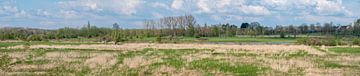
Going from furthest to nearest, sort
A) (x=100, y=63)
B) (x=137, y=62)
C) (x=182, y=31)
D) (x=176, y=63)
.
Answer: (x=182, y=31) → (x=137, y=62) → (x=176, y=63) → (x=100, y=63)

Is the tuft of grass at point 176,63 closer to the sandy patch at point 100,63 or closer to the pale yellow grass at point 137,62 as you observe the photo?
the pale yellow grass at point 137,62

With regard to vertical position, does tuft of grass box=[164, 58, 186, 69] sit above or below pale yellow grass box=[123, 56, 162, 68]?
below

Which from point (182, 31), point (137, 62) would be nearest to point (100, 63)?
point (137, 62)

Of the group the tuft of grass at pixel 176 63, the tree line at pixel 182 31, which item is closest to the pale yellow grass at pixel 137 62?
the tuft of grass at pixel 176 63

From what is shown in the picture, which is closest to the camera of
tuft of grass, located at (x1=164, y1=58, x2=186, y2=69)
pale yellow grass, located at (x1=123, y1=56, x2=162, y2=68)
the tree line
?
tuft of grass, located at (x1=164, y1=58, x2=186, y2=69)

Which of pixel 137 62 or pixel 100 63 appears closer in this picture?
pixel 100 63

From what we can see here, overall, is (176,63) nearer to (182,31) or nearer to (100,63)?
(100,63)

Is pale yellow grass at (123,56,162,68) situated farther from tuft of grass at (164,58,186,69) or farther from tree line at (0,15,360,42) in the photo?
tree line at (0,15,360,42)

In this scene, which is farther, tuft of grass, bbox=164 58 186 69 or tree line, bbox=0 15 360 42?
tree line, bbox=0 15 360 42

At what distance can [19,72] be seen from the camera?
83.1 feet

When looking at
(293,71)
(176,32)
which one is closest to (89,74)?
(293,71)

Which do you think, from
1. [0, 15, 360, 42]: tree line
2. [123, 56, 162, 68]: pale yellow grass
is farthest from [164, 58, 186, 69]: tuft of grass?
[0, 15, 360, 42]: tree line

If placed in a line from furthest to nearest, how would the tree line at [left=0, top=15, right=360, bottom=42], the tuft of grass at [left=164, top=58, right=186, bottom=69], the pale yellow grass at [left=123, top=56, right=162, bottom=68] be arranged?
the tree line at [left=0, top=15, right=360, bottom=42], the pale yellow grass at [left=123, top=56, right=162, bottom=68], the tuft of grass at [left=164, top=58, right=186, bottom=69]

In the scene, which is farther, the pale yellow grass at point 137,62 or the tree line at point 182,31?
the tree line at point 182,31
